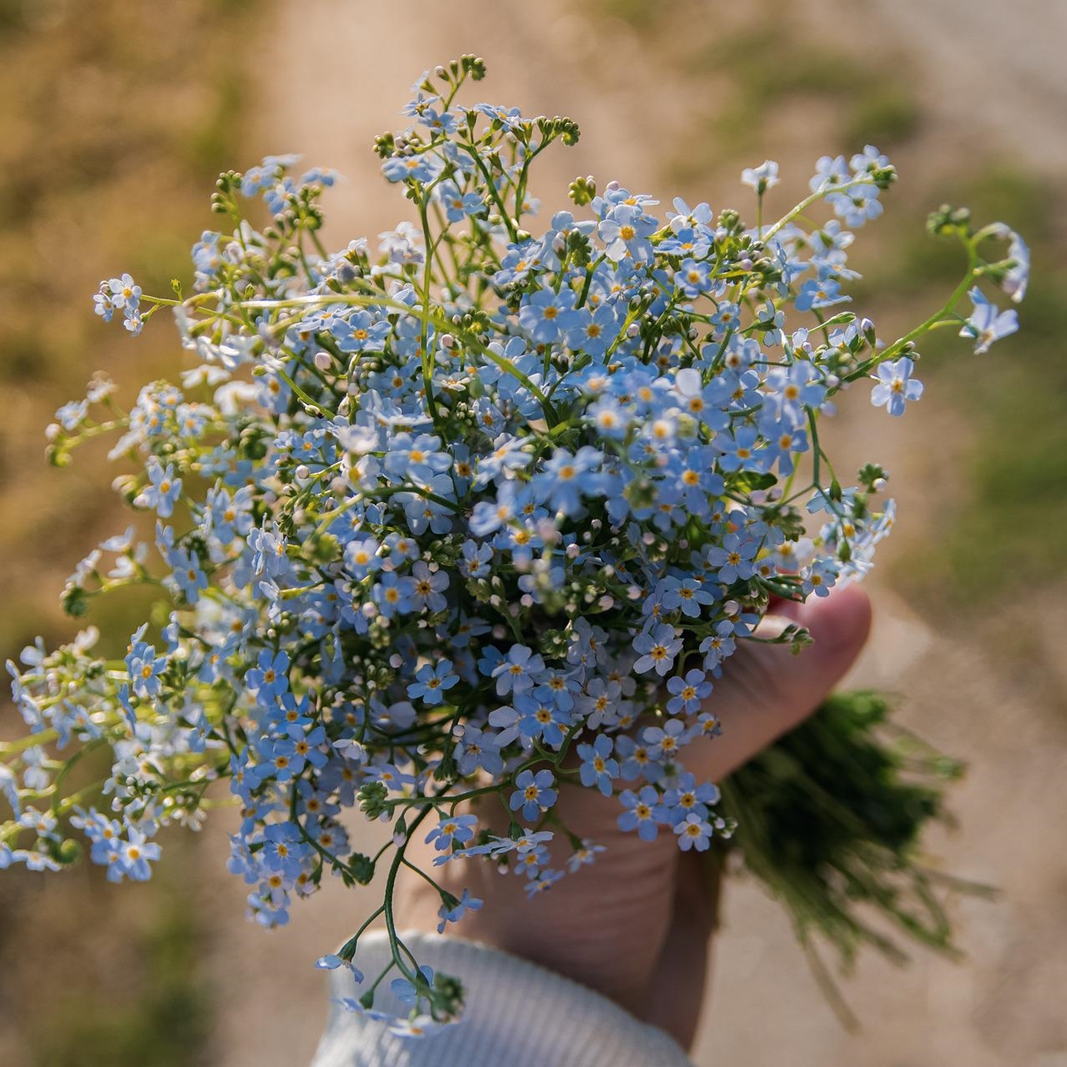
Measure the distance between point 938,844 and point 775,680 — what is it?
1326mm

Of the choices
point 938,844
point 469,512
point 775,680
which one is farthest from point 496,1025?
point 938,844

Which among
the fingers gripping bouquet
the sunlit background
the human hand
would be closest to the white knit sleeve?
the human hand

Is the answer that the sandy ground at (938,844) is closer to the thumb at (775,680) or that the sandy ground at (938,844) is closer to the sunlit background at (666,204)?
the sunlit background at (666,204)

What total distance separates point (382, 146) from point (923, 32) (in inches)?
118

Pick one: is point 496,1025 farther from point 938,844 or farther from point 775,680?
point 938,844

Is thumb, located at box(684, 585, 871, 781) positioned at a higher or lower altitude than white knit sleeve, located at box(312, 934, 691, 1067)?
higher

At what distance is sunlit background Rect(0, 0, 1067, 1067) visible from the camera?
2.36 meters

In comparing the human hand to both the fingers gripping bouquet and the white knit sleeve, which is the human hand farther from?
the fingers gripping bouquet

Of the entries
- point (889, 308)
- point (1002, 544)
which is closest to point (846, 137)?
point (889, 308)

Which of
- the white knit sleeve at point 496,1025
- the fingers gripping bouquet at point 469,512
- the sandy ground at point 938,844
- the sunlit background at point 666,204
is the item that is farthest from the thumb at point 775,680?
the sunlit background at point 666,204

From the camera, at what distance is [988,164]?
3.15 meters

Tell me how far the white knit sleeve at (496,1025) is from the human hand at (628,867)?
2.6 inches

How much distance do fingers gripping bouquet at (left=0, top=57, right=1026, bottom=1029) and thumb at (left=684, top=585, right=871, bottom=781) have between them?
19 centimetres

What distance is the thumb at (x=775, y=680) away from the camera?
133cm
